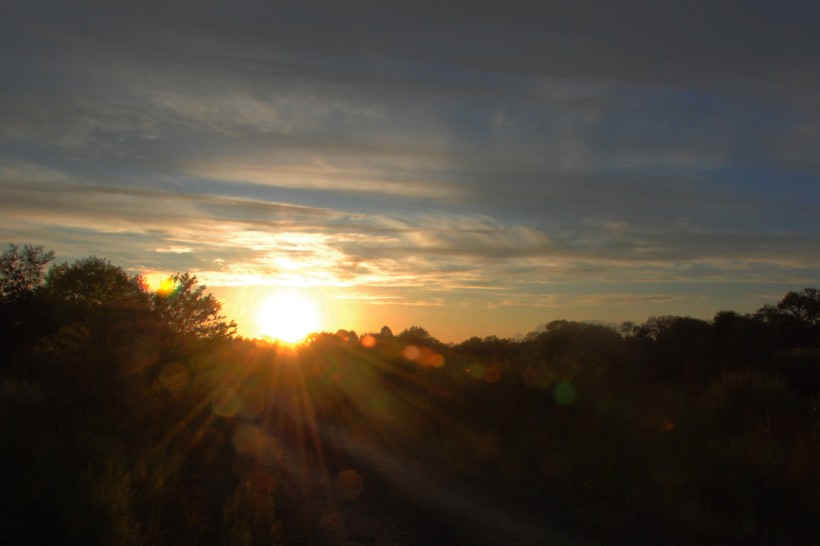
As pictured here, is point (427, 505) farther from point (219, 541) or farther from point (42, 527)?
point (42, 527)

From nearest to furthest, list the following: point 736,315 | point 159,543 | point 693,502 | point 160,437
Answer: point 159,543 < point 693,502 < point 160,437 < point 736,315

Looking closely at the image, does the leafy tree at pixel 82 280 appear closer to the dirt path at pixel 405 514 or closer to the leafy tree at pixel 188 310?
the leafy tree at pixel 188 310

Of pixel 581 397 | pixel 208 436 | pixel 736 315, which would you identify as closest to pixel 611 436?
pixel 581 397

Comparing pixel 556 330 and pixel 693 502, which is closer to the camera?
pixel 693 502

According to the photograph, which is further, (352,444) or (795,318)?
(795,318)

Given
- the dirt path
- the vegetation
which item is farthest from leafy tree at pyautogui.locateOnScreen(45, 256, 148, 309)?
the dirt path

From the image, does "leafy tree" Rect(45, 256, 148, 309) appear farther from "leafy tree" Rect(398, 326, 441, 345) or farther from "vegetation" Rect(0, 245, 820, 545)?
"leafy tree" Rect(398, 326, 441, 345)

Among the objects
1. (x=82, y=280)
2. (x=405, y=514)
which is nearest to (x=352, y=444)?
(x=405, y=514)

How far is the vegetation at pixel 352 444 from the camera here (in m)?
9.01

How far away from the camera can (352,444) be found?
1673 cm

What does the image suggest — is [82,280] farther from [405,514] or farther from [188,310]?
[405,514]

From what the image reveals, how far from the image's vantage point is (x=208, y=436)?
52.7 ft

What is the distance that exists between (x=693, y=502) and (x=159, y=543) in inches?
300

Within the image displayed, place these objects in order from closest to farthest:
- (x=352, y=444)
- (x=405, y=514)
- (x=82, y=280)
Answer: (x=405, y=514) → (x=352, y=444) → (x=82, y=280)
